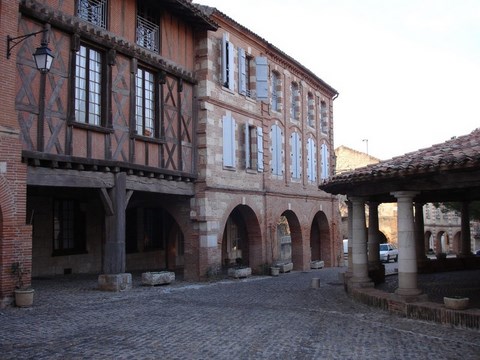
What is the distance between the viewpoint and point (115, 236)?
43.0ft

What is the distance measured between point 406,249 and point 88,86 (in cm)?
834

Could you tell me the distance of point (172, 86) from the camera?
616 inches

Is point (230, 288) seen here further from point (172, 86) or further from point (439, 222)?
point (439, 222)

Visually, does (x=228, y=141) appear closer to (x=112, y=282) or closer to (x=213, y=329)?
(x=112, y=282)

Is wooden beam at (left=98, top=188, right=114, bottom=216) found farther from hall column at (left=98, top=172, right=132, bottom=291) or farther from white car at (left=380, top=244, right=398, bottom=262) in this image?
white car at (left=380, top=244, right=398, bottom=262)

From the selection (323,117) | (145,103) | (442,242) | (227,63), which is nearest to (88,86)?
(145,103)

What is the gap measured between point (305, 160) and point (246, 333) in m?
16.4

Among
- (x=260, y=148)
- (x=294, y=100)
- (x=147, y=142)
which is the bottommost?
(x=147, y=142)

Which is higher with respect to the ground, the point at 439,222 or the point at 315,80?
the point at 315,80

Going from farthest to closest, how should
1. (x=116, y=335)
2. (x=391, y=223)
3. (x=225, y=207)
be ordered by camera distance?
1. (x=391, y=223)
2. (x=225, y=207)
3. (x=116, y=335)

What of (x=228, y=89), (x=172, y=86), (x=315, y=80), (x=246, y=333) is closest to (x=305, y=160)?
(x=315, y=80)

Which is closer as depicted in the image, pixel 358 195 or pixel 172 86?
pixel 358 195

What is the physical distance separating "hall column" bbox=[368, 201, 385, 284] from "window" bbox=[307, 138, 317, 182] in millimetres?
9362

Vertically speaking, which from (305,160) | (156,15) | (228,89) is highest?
(156,15)
